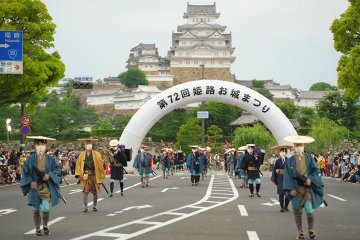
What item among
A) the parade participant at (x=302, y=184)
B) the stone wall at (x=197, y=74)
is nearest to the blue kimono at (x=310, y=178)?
the parade participant at (x=302, y=184)

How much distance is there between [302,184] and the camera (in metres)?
10.2

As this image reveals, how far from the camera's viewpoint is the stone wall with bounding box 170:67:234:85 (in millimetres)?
117700

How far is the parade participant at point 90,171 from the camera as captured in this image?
14.5 metres

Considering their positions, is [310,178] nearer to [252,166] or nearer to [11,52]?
[252,166]

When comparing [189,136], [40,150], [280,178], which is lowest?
[280,178]

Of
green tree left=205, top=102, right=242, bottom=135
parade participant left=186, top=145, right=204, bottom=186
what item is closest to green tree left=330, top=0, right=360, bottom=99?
parade participant left=186, top=145, right=204, bottom=186

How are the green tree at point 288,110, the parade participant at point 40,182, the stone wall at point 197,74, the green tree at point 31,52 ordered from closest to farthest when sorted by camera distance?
the parade participant at point 40,182, the green tree at point 31,52, the green tree at point 288,110, the stone wall at point 197,74

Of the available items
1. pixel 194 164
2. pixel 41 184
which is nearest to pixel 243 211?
pixel 41 184

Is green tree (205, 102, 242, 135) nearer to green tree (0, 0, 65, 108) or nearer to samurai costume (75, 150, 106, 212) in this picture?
green tree (0, 0, 65, 108)

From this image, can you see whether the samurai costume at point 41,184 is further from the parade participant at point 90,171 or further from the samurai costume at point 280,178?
the samurai costume at point 280,178

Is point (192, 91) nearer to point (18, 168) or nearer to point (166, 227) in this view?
point (18, 168)

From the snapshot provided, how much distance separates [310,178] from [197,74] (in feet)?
355

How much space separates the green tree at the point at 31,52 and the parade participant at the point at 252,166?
1243cm

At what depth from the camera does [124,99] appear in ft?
376
